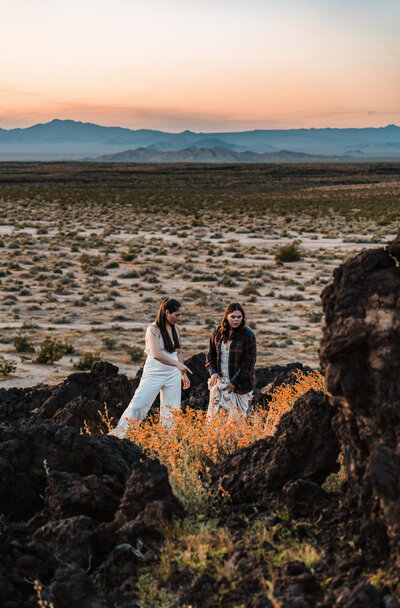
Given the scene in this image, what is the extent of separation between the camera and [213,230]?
37312mm

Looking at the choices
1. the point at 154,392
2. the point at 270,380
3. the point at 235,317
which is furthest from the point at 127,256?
the point at 235,317

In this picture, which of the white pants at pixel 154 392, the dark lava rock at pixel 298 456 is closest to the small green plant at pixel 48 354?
the white pants at pixel 154 392

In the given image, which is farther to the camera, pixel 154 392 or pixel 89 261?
pixel 89 261

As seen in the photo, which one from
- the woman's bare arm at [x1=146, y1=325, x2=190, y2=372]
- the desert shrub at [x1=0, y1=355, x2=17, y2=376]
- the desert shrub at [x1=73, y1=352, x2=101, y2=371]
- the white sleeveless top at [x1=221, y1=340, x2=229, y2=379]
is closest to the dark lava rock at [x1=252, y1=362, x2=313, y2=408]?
the white sleeveless top at [x1=221, y1=340, x2=229, y2=379]

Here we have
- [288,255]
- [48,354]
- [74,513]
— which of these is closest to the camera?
[74,513]

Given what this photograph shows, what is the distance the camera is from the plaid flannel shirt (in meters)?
6.68

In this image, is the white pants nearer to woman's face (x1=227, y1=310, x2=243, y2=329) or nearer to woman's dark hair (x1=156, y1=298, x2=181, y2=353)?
woman's dark hair (x1=156, y1=298, x2=181, y2=353)

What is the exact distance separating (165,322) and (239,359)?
85 cm

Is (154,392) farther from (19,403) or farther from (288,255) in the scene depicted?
(288,255)

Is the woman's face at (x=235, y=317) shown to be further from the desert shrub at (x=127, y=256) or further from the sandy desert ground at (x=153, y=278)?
the desert shrub at (x=127, y=256)

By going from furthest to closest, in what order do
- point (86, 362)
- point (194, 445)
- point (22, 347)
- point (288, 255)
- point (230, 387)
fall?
point (288, 255)
point (22, 347)
point (86, 362)
point (230, 387)
point (194, 445)

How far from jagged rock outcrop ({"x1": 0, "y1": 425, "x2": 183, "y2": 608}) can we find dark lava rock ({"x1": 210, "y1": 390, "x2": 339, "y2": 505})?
616 mm

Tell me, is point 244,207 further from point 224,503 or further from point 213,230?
point 224,503

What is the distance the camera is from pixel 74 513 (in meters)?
4.15
